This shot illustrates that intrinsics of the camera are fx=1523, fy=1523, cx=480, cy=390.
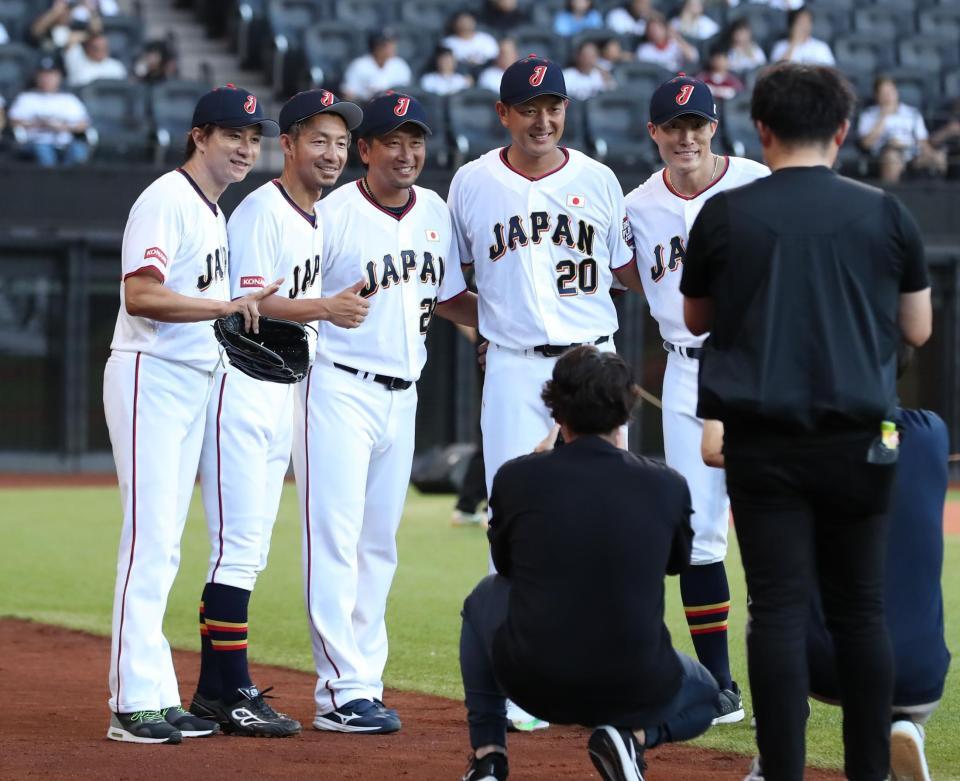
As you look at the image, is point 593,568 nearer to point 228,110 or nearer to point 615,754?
point 615,754

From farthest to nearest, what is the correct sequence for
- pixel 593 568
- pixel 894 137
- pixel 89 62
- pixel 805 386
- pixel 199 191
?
pixel 894 137 → pixel 89 62 → pixel 199 191 → pixel 593 568 → pixel 805 386

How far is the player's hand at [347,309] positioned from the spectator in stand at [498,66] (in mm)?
11899

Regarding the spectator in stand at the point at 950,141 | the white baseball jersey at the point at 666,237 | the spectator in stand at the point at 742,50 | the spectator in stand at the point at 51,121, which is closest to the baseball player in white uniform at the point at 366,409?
the white baseball jersey at the point at 666,237

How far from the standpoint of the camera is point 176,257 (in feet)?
16.4

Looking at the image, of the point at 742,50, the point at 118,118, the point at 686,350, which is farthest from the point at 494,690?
the point at 742,50

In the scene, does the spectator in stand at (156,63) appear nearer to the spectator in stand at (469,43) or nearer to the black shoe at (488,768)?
the spectator in stand at (469,43)

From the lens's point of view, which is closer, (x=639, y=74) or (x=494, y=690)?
(x=494, y=690)

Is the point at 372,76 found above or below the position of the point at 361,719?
above

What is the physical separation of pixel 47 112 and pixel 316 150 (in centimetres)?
1082

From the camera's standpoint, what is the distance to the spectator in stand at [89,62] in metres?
16.2

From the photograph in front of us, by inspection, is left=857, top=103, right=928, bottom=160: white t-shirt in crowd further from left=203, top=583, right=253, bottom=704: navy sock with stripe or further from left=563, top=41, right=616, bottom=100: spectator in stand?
left=203, top=583, right=253, bottom=704: navy sock with stripe

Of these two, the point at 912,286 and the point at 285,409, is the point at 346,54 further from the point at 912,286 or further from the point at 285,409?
the point at 912,286

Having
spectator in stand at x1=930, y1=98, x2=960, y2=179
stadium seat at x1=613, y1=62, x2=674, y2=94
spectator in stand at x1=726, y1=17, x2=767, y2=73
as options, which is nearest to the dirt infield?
stadium seat at x1=613, y1=62, x2=674, y2=94

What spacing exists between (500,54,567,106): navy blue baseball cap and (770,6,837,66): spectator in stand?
13024 millimetres
